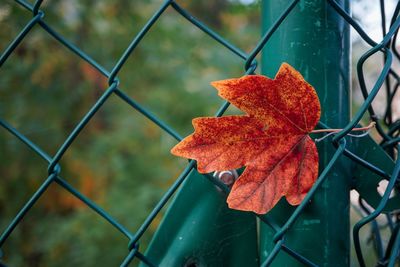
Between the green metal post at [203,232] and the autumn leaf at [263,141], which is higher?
the autumn leaf at [263,141]

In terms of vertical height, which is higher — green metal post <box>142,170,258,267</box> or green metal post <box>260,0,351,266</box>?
green metal post <box>260,0,351,266</box>

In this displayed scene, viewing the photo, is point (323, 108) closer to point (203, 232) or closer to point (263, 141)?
point (263, 141)

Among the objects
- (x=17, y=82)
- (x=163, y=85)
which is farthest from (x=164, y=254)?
(x=163, y=85)

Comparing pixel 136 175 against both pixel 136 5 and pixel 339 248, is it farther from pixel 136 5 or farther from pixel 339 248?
pixel 339 248

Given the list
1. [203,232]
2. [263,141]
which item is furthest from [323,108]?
[203,232]

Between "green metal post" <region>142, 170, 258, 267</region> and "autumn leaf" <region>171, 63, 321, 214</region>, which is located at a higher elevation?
"autumn leaf" <region>171, 63, 321, 214</region>

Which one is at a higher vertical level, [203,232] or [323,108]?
[323,108]
